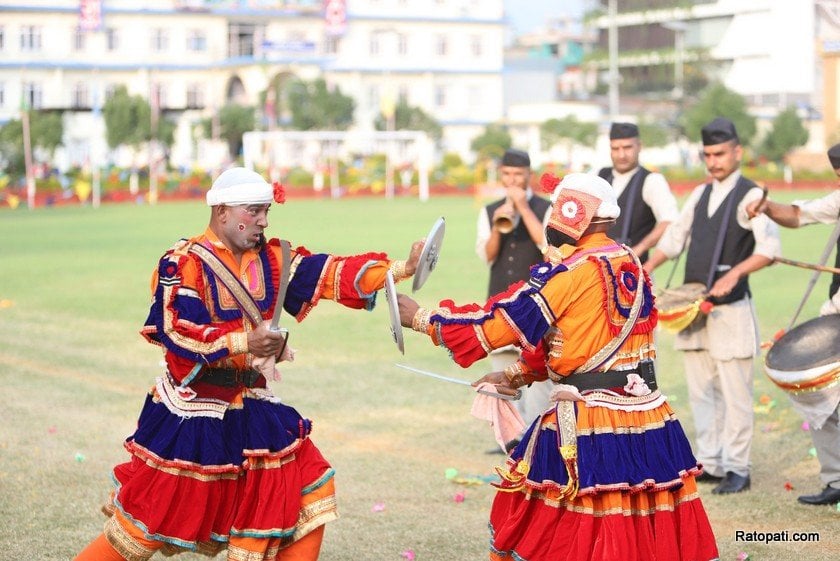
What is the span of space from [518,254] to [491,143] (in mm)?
64895

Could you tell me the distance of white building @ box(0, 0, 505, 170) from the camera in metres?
80.2

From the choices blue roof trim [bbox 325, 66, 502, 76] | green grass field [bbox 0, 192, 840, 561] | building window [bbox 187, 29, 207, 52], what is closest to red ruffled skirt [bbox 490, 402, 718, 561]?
green grass field [bbox 0, 192, 840, 561]

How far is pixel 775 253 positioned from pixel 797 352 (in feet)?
3.65

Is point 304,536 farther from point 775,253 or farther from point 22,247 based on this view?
point 22,247

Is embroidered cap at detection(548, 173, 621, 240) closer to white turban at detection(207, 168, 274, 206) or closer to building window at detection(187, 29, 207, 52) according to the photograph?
white turban at detection(207, 168, 274, 206)

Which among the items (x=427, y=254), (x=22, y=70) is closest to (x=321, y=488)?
(x=427, y=254)

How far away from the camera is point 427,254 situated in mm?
5785

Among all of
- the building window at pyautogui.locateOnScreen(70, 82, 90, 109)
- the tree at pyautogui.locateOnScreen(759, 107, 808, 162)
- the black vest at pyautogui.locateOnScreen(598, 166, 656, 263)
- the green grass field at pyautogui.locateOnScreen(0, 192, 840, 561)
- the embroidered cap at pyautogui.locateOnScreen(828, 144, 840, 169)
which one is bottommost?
the green grass field at pyautogui.locateOnScreen(0, 192, 840, 561)

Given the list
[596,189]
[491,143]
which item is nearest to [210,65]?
[491,143]

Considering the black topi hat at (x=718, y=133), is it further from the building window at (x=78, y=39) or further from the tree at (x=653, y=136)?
the building window at (x=78, y=39)

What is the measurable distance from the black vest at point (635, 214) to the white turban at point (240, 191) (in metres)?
3.92

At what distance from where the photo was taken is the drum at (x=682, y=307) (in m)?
8.58

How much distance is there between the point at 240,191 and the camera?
5.81 meters

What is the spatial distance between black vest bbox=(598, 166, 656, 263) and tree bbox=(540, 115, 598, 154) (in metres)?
63.7
